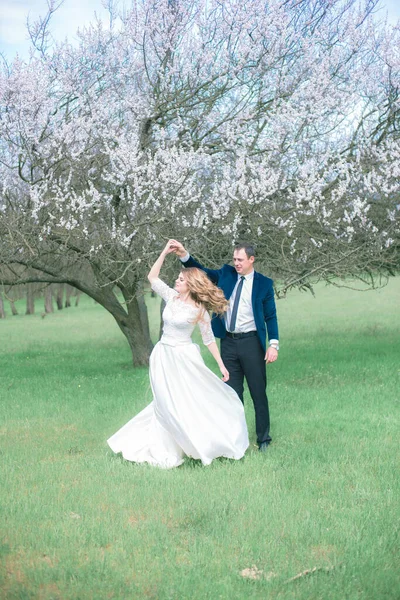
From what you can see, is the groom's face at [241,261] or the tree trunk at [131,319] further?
the tree trunk at [131,319]

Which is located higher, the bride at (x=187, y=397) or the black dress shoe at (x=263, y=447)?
the bride at (x=187, y=397)

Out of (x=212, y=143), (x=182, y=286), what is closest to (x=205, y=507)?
(x=182, y=286)

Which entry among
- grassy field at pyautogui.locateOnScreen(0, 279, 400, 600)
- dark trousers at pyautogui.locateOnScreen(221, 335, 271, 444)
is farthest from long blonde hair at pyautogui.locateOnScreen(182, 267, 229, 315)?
grassy field at pyautogui.locateOnScreen(0, 279, 400, 600)

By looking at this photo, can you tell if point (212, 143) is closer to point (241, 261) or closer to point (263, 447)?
point (241, 261)

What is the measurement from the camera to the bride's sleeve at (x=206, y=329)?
7.04 m

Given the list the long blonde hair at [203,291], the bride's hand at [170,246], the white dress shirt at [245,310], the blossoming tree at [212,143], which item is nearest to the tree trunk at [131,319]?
the blossoming tree at [212,143]

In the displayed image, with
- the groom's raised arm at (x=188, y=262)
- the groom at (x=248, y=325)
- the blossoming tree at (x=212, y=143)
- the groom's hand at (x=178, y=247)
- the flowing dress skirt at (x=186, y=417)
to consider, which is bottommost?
the flowing dress skirt at (x=186, y=417)

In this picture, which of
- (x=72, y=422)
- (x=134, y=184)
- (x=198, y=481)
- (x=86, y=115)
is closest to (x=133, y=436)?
(x=198, y=481)

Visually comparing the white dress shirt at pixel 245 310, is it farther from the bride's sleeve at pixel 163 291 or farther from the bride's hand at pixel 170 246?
the bride's hand at pixel 170 246

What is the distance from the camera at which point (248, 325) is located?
24.3 ft

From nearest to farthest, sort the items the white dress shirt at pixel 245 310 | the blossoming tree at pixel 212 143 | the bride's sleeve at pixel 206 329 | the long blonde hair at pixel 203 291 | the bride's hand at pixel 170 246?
the bride's hand at pixel 170 246 < the long blonde hair at pixel 203 291 < the bride's sleeve at pixel 206 329 < the white dress shirt at pixel 245 310 < the blossoming tree at pixel 212 143

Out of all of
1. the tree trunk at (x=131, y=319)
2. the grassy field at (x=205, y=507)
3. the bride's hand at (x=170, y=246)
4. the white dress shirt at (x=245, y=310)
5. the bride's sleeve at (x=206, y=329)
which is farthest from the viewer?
the tree trunk at (x=131, y=319)

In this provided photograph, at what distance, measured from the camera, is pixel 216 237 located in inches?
437

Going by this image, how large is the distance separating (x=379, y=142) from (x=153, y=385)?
6666 mm
